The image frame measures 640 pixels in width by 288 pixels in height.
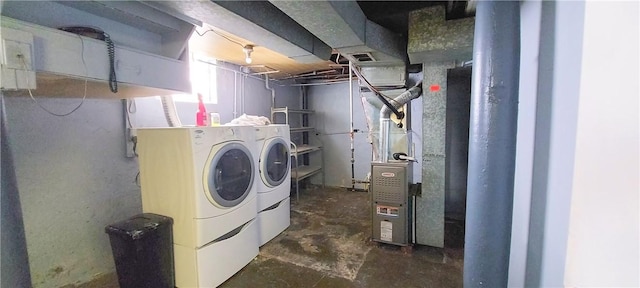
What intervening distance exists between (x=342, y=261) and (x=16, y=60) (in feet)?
7.51

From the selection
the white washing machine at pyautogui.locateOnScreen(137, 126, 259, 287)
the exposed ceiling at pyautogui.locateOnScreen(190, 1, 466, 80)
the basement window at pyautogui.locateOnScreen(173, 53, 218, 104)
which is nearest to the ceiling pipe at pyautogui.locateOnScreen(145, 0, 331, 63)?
the exposed ceiling at pyautogui.locateOnScreen(190, 1, 466, 80)

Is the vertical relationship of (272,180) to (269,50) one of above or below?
below

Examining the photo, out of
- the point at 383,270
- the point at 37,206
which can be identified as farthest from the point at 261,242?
the point at 37,206

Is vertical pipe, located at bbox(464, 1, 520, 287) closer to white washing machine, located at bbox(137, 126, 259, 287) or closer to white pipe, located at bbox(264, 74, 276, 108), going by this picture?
white washing machine, located at bbox(137, 126, 259, 287)

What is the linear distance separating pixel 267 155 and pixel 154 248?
3.91 ft

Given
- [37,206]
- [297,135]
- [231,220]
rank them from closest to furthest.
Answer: [37,206], [231,220], [297,135]

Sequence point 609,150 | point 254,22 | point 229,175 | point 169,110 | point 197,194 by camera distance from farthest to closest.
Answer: point 169,110
point 229,175
point 197,194
point 254,22
point 609,150

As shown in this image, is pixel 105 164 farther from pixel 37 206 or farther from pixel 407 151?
pixel 407 151

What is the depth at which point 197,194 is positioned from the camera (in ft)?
5.76

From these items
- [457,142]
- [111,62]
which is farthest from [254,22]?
[457,142]

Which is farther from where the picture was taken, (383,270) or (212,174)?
(383,270)

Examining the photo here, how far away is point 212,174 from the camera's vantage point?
6.01 feet

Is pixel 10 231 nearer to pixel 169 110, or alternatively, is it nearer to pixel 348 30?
pixel 169 110

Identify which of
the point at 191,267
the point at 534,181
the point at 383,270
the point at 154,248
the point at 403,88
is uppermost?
the point at 403,88
